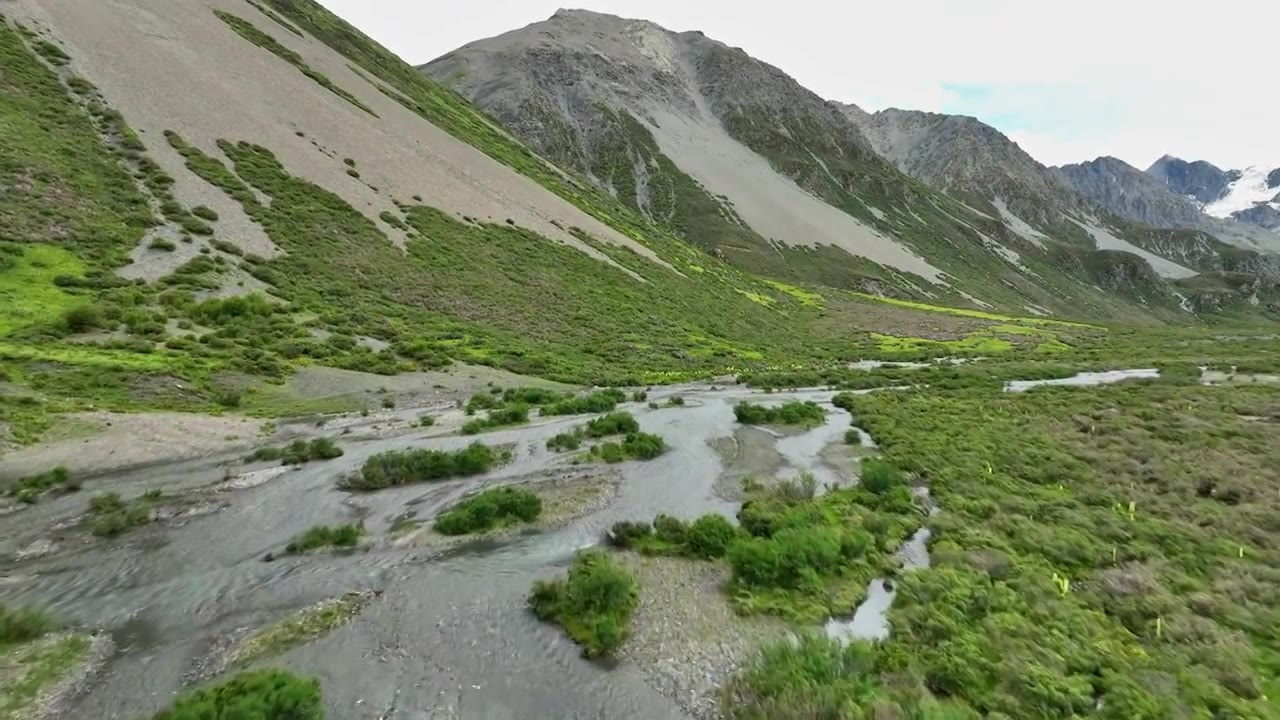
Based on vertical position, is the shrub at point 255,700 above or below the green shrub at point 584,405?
above

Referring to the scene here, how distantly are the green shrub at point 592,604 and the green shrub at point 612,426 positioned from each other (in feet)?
43.6

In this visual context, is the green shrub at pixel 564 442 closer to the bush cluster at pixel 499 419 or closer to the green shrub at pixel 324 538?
the bush cluster at pixel 499 419

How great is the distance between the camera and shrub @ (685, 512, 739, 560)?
16.4 meters

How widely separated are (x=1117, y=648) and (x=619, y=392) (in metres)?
27.7

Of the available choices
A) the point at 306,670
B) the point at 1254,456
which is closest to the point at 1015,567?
the point at 306,670

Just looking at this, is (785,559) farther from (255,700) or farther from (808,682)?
(255,700)

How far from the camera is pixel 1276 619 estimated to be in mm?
13133

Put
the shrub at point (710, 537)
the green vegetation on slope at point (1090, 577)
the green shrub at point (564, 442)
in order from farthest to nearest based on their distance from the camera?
the green shrub at point (564, 442) → the shrub at point (710, 537) → the green vegetation on slope at point (1090, 577)

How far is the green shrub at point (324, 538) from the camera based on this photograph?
1496 centimetres

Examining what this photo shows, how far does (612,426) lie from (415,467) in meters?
9.64

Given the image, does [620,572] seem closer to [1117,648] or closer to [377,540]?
[377,540]

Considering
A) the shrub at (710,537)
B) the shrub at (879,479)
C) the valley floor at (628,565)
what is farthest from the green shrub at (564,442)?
the shrub at (879,479)

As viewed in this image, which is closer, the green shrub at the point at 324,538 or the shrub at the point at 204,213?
the green shrub at the point at 324,538

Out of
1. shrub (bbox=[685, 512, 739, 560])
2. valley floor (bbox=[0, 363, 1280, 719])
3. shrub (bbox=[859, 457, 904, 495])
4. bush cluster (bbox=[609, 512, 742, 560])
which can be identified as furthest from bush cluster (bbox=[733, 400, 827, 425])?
shrub (bbox=[685, 512, 739, 560])
